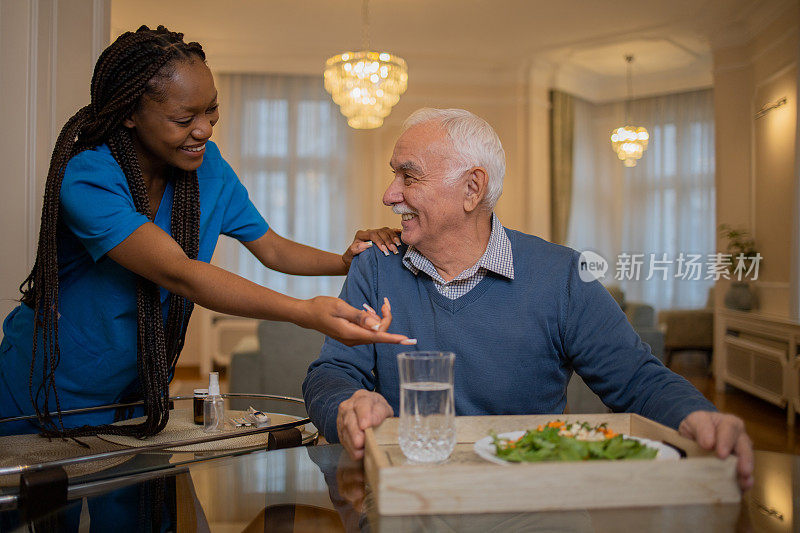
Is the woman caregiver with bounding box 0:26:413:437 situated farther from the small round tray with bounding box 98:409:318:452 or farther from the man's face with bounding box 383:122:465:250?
the man's face with bounding box 383:122:465:250

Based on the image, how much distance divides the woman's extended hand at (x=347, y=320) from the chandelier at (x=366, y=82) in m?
4.34

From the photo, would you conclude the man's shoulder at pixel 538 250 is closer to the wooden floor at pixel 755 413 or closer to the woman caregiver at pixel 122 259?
the woman caregiver at pixel 122 259

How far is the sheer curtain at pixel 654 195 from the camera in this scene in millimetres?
8242

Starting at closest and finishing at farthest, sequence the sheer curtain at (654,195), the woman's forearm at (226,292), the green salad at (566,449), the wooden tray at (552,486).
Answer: the wooden tray at (552,486), the green salad at (566,449), the woman's forearm at (226,292), the sheer curtain at (654,195)

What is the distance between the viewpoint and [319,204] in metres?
7.86

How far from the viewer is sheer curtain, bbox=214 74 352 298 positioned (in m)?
7.74

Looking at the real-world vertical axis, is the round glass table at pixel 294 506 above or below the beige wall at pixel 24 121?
below

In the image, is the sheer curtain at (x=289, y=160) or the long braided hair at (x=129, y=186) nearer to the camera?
the long braided hair at (x=129, y=186)

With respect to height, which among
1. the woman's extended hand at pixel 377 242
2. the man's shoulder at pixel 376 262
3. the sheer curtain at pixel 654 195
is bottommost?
the man's shoulder at pixel 376 262

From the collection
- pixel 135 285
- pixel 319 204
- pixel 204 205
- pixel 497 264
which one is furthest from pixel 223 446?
pixel 319 204

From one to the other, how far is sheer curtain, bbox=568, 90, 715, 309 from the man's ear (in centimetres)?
700

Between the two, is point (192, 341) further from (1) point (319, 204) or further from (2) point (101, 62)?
(2) point (101, 62)

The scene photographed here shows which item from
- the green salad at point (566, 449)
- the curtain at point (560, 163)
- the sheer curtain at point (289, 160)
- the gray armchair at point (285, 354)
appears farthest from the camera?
the curtain at point (560, 163)

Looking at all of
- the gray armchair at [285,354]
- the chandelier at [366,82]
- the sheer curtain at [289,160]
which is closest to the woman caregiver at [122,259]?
the gray armchair at [285,354]
